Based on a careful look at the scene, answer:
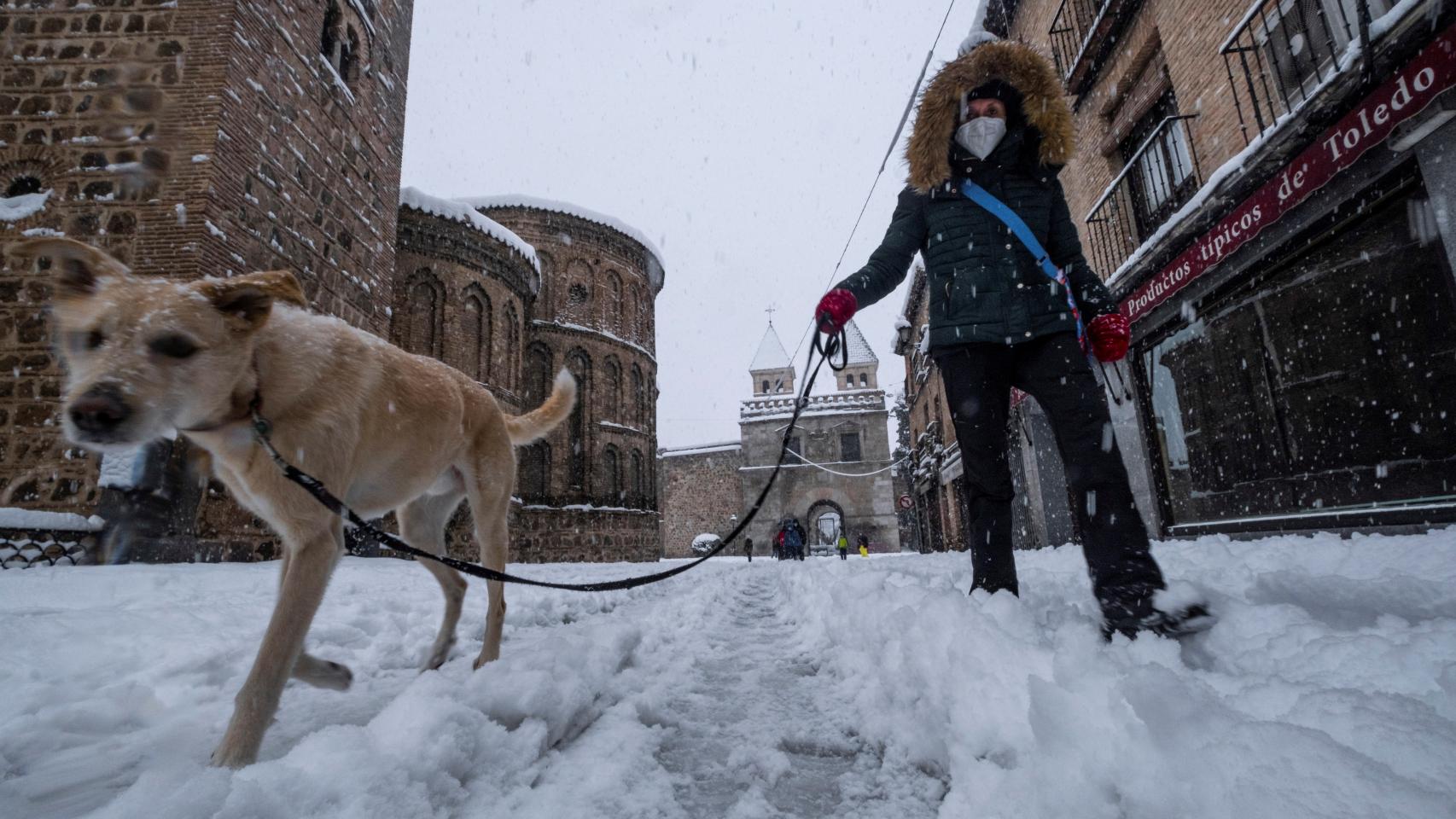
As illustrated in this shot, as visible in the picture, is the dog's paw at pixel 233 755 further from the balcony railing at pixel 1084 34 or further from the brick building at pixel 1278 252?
the balcony railing at pixel 1084 34

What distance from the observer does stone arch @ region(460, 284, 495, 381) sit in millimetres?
17453

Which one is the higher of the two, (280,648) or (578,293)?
(578,293)

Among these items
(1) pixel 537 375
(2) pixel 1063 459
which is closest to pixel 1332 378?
(2) pixel 1063 459

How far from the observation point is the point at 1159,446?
8.61 m

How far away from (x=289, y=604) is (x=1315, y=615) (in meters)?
3.31

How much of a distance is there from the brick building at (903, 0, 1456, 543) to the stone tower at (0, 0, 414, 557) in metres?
9.68

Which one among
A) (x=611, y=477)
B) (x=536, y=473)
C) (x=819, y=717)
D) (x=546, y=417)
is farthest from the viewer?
(x=611, y=477)

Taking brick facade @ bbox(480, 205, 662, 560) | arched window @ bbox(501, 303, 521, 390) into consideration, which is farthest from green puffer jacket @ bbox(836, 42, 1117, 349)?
brick facade @ bbox(480, 205, 662, 560)

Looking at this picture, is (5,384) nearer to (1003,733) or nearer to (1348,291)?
(1003,733)

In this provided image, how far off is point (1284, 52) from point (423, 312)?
1766cm

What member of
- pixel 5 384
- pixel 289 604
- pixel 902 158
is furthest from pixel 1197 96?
pixel 5 384

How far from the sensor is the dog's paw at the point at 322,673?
6.01 ft

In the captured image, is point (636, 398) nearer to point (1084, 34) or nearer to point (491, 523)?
point (1084, 34)

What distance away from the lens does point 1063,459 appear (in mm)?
2354
